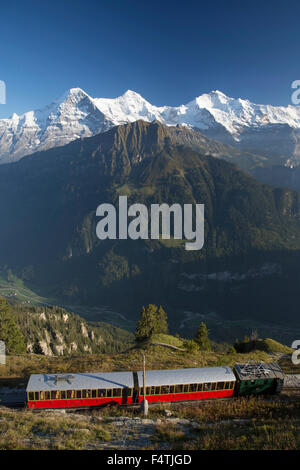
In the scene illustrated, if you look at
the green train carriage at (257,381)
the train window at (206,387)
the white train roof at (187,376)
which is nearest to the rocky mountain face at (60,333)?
the white train roof at (187,376)

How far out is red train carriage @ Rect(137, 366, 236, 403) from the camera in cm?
3238

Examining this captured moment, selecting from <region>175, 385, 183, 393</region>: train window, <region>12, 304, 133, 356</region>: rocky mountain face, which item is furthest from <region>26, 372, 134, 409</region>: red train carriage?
<region>12, 304, 133, 356</region>: rocky mountain face

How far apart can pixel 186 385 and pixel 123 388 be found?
25.0 feet

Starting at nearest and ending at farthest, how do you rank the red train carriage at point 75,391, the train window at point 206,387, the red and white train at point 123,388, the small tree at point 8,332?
the red train carriage at point 75,391 < the red and white train at point 123,388 < the train window at point 206,387 < the small tree at point 8,332

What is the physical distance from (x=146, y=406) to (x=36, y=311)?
547ft

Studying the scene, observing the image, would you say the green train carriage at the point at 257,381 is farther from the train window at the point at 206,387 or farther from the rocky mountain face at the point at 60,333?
the rocky mountain face at the point at 60,333

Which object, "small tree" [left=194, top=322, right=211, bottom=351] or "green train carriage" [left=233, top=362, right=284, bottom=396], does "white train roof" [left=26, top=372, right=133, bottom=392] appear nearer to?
"green train carriage" [left=233, top=362, right=284, bottom=396]

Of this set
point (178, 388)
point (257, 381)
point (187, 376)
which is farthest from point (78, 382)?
point (257, 381)

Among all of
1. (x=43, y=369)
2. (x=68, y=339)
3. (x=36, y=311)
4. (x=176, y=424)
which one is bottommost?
(x=68, y=339)

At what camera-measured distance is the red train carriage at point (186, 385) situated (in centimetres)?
3238

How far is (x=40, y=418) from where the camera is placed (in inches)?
1054

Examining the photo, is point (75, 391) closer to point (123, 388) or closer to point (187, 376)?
point (123, 388)
